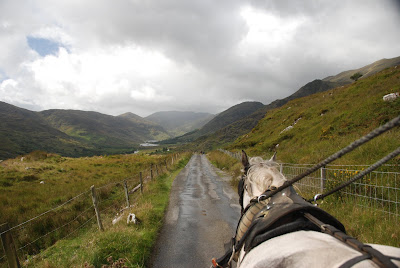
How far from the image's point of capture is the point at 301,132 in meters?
20.1

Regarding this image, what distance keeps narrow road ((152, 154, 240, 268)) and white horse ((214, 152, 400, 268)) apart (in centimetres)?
250

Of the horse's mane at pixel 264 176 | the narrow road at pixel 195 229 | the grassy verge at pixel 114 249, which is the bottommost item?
the narrow road at pixel 195 229

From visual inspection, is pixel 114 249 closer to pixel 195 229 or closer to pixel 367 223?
pixel 195 229

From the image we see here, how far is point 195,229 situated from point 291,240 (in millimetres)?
5604

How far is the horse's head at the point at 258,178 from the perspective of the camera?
9.57 ft

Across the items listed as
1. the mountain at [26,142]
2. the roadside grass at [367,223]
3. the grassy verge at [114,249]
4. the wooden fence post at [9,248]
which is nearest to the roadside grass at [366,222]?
the roadside grass at [367,223]

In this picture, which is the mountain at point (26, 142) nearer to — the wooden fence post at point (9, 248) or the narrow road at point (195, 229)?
the narrow road at point (195, 229)

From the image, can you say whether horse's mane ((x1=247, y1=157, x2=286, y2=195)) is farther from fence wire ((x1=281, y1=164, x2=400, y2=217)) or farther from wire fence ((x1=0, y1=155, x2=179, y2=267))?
wire fence ((x1=0, y1=155, x2=179, y2=267))

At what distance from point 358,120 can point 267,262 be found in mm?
16141

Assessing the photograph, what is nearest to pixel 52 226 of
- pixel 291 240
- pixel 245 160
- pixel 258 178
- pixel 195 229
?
pixel 195 229

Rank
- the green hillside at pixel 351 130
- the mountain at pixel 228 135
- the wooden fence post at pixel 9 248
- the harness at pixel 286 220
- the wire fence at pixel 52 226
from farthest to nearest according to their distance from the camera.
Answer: the mountain at pixel 228 135
the green hillside at pixel 351 130
the wire fence at pixel 52 226
the wooden fence post at pixel 9 248
the harness at pixel 286 220

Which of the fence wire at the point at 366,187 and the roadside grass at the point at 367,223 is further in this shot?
the fence wire at the point at 366,187

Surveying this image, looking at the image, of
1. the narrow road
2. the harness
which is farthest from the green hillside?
the harness

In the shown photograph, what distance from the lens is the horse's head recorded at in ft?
9.57
